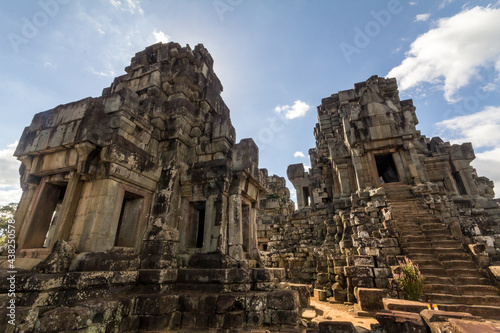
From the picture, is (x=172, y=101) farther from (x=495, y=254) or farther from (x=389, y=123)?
(x=389, y=123)

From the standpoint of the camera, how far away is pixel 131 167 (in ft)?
14.0

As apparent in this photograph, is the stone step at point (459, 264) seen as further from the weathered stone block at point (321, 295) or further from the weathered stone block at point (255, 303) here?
the weathered stone block at point (255, 303)

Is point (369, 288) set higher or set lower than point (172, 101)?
lower

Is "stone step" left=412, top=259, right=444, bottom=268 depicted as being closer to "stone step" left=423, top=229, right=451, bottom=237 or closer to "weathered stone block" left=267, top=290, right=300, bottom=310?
"stone step" left=423, top=229, right=451, bottom=237

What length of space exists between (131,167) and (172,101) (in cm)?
224

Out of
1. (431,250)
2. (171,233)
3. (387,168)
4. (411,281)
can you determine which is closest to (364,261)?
(411,281)

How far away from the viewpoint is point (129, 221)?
178 inches

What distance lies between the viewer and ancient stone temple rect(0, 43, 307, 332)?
3078 millimetres

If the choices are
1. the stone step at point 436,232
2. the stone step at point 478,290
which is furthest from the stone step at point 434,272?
the stone step at point 436,232

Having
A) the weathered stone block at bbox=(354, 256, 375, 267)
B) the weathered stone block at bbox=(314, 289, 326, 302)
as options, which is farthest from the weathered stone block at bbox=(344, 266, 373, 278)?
the weathered stone block at bbox=(314, 289, 326, 302)

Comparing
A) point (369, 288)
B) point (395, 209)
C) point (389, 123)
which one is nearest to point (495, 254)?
point (395, 209)

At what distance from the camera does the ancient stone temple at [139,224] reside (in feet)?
10.1

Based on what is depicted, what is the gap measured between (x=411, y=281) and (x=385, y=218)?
304 cm

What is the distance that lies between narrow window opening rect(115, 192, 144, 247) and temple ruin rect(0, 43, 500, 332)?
0.02 m
